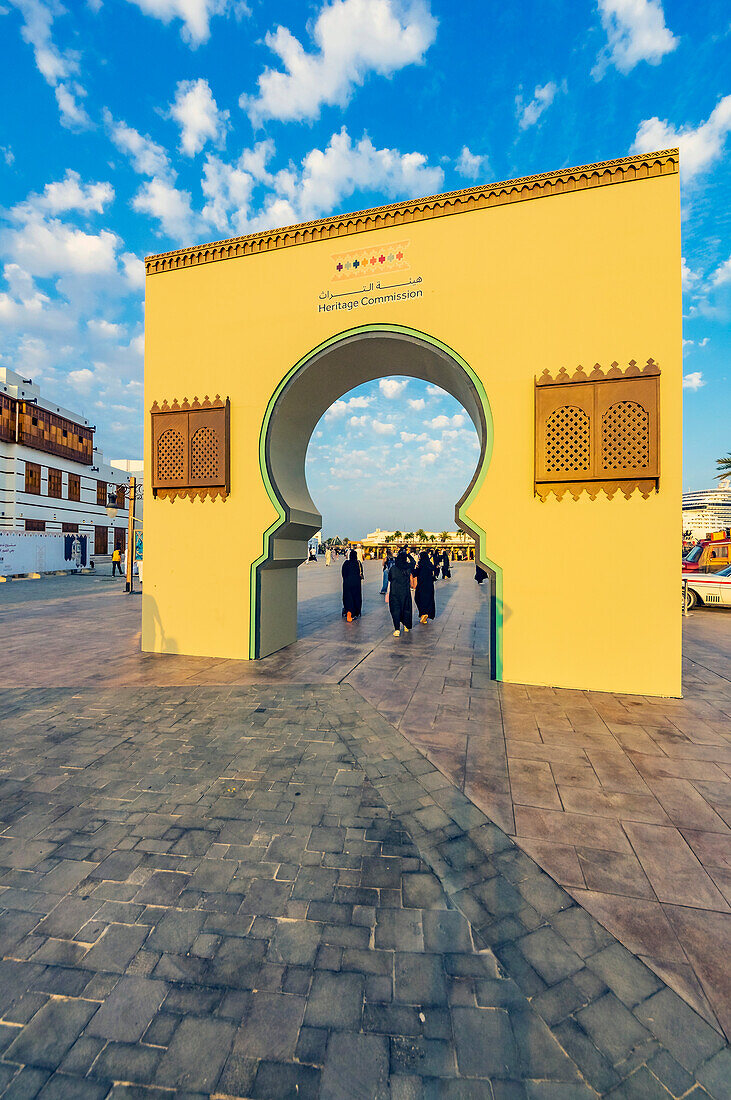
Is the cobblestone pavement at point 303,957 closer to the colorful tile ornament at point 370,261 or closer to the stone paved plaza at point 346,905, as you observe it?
the stone paved plaza at point 346,905

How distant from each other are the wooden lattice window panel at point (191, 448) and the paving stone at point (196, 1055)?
21.7ft

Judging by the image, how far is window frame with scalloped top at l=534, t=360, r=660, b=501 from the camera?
5703 millimetres

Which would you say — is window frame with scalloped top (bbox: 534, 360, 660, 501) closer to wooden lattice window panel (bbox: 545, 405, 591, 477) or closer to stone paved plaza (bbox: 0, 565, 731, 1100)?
wooden lattice window panel (bbox: 545, 405, 591, 477)

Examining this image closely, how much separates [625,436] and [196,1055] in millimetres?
6662

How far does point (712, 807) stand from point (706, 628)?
9.68 meters

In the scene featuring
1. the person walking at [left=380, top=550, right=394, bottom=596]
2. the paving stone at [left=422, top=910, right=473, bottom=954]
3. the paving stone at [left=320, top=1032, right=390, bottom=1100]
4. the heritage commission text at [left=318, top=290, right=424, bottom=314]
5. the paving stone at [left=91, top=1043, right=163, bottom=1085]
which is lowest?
the paving stone at [left=422, top=910, right=473, bottom=954]

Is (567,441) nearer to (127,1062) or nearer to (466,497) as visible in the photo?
(466,497)

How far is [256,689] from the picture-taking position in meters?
5.88

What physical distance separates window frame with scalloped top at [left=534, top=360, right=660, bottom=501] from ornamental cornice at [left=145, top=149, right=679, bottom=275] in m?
2.51

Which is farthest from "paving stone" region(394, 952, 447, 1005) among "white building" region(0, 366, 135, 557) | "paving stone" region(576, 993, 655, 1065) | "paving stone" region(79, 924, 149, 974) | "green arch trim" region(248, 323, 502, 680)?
"white building" region(0, 366, 135, 557)

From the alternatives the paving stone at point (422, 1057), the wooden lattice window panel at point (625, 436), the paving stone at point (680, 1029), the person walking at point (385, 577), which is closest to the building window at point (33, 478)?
the person walking at point (385, 577)

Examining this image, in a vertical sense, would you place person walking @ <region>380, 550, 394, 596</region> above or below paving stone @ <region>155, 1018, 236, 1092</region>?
above

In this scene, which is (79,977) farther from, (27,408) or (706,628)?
(27,408)

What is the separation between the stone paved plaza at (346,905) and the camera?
5.39 feet
